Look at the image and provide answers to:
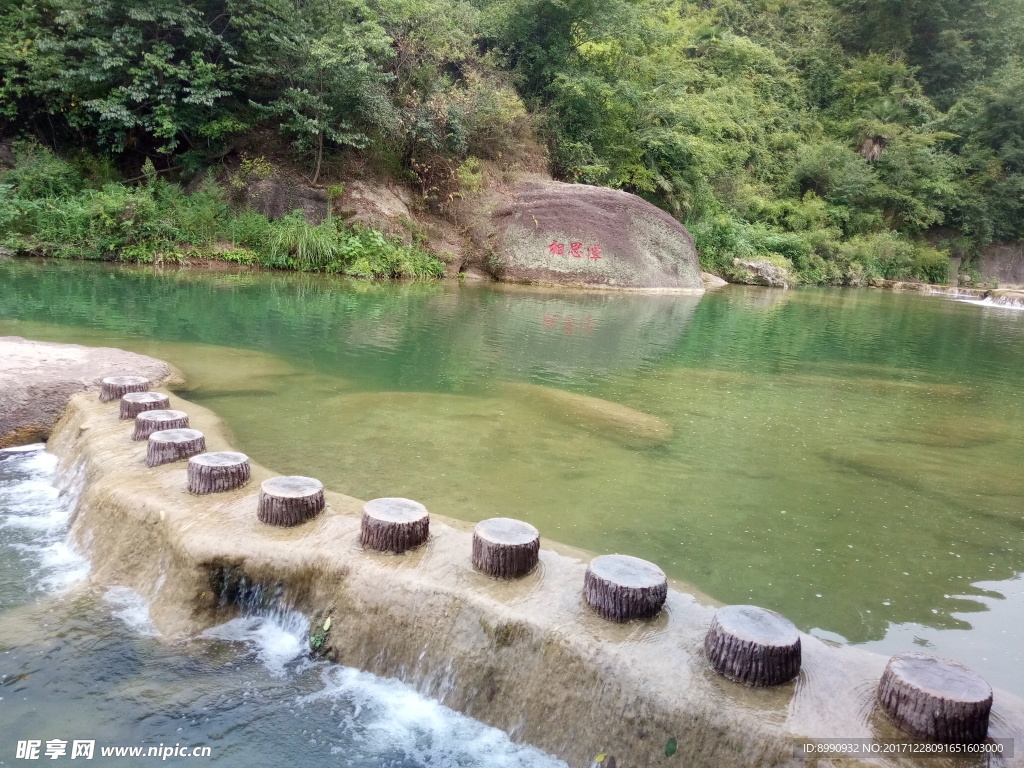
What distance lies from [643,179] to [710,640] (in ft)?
73.8

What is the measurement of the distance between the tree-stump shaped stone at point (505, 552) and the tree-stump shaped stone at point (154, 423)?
2250 mm

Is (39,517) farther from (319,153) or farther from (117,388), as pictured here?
(319,153)

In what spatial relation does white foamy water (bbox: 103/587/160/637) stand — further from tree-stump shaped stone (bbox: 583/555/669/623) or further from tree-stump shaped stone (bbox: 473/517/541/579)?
tree-stump shaped stone (bbox: 583/555/669/623)

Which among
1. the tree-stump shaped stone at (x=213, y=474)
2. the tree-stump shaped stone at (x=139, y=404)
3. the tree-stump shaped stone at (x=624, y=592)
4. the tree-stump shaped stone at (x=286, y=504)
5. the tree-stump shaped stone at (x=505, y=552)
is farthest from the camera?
the tree-stump shaped stone at (x=139, y=404)

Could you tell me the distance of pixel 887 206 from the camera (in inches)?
1195

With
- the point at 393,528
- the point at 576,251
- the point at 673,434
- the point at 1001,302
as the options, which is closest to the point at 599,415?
the point at 673,434

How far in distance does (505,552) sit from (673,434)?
3.29 metres

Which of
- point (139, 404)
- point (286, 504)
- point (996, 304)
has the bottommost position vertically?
point (286, 504)

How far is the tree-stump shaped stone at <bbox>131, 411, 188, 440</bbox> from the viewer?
13.5ft

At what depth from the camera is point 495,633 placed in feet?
8.69

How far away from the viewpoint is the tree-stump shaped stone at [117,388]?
194 inches

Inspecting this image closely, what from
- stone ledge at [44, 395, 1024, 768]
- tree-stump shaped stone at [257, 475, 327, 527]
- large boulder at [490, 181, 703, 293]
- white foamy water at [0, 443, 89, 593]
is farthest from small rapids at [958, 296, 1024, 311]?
white foamy water at [0, 443, 89, 593]

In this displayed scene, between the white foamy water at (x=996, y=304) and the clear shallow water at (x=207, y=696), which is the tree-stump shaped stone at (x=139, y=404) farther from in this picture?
the white foamy water at (x=996, y=304)
